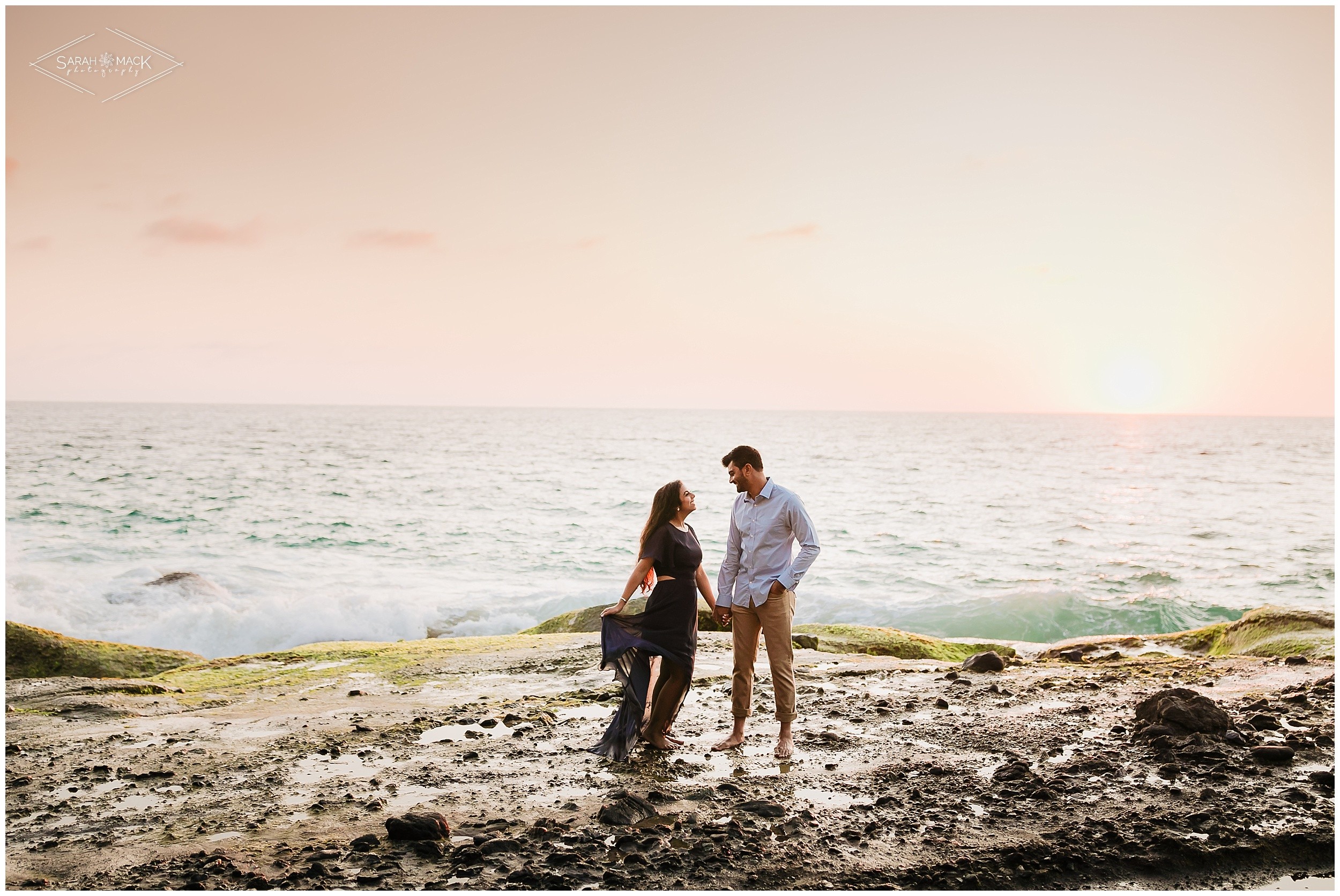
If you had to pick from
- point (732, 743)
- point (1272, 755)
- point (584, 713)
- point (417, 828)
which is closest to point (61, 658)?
point (584, 713)

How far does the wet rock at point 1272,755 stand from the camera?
6.72 m

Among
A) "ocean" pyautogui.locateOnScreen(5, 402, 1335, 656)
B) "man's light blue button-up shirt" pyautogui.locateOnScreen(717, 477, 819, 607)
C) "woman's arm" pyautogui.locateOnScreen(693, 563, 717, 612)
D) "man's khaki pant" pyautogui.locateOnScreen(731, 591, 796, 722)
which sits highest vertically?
"man's light blue button-up shirt" pyautogui.locateOnScreen(717, 477, 819, 607)

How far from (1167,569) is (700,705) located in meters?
25.0

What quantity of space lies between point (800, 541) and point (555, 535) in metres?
28.6

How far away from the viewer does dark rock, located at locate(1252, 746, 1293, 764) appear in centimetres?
673

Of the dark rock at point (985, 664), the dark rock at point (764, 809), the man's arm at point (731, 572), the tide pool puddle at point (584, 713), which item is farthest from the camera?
the dark rock at point (985, 664)

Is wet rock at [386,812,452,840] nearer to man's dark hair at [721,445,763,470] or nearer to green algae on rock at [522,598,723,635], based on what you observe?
man's dark hair at [721,445,763,470]

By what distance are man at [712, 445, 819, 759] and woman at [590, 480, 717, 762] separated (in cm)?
35

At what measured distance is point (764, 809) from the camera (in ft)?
19.4

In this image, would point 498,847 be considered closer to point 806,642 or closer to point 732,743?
point 732,743

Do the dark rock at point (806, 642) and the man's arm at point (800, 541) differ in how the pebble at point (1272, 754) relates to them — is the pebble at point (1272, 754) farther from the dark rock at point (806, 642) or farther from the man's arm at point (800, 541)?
the dark rock at point (806, 642)

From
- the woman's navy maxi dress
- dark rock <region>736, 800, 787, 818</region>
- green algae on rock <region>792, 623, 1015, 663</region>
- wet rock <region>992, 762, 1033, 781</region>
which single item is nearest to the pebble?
wet rock <region>992, 762, 1033, 781</region>

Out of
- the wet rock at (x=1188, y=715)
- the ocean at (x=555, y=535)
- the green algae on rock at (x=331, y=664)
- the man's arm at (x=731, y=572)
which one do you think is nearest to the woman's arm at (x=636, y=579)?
the man's arm at (x=731, y=572)

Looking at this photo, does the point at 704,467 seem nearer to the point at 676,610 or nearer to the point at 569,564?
the point at 569,564
